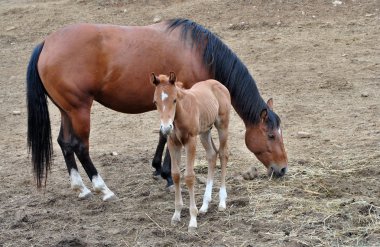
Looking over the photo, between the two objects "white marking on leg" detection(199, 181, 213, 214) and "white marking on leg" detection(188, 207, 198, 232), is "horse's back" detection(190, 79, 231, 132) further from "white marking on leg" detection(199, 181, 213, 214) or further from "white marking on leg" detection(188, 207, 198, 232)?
"white marking on leg" detection(188, 207, 198, 232)

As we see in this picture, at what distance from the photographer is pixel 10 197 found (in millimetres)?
6309

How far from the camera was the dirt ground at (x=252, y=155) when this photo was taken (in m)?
5.12

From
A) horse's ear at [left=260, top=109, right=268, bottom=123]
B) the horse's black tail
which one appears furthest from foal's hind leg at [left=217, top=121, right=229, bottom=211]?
the horse's black tail

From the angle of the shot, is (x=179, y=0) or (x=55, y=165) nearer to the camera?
(x=55, y=165)

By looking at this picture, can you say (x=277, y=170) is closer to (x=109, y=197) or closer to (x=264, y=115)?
(x=264, y=115)

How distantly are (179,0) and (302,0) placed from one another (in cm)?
278

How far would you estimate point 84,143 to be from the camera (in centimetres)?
606

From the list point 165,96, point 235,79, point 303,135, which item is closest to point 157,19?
point 303,135

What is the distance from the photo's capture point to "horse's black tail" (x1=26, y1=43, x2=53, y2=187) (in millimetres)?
6117

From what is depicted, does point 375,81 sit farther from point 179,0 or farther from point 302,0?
point 179,0

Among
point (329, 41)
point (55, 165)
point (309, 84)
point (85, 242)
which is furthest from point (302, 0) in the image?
point (85, 242)

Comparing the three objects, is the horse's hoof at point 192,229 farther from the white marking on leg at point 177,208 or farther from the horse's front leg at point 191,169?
the white marking on leg at point 177,208

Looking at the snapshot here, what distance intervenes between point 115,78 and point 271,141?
161cm

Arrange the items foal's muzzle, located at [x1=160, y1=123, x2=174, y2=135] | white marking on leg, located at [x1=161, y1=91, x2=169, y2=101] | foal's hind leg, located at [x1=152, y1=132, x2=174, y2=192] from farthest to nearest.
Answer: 1. foal's hind leg, located at [x1=152, y1=132, x2=174, y2=192]
2. white marking on leg, located at [x1=161, y1=91, x2=169, y2=101]
3. foal's muzzle, located at [x1=160, y1=123, x2=174, y2=135]
